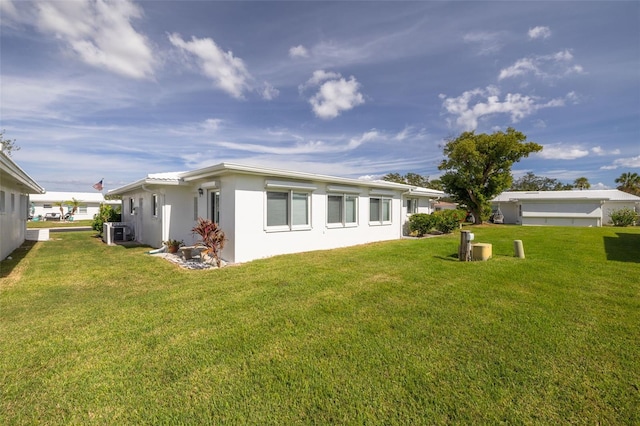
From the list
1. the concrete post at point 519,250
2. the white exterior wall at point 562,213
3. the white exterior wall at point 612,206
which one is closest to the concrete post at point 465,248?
the concrete post at point 519,250

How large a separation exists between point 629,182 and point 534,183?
78.7 feet

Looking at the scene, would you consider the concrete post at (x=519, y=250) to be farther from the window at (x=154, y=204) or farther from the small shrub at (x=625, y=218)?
the small shrub at (x=625, y=218)

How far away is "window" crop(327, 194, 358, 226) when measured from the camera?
38.2 feet

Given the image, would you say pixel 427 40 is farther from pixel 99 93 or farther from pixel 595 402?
pixel 99 93

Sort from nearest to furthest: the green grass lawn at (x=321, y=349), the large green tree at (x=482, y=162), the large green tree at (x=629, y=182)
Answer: the green grass lawn at (x=321, y=349) → the large green tree at (x=482, y=162) → the large green tree at (x=629, y=182)

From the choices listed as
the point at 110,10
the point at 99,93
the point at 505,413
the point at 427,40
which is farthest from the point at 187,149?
the point at 505,413

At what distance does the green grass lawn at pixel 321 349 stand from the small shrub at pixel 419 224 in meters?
9.95

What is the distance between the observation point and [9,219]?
10555 millimetres

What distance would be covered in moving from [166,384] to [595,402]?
398cm

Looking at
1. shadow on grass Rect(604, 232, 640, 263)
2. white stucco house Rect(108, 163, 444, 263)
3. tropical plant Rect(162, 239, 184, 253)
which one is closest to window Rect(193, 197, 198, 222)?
white stucco house Rect(108, 163, 444, 263)

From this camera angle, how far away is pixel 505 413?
2438 millimetres

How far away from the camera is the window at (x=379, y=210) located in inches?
535

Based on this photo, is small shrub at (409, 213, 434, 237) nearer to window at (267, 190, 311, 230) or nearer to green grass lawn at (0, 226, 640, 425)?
window at (267, 190, 311, 230)

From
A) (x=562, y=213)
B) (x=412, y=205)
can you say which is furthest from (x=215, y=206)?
(x=562, y=213)
